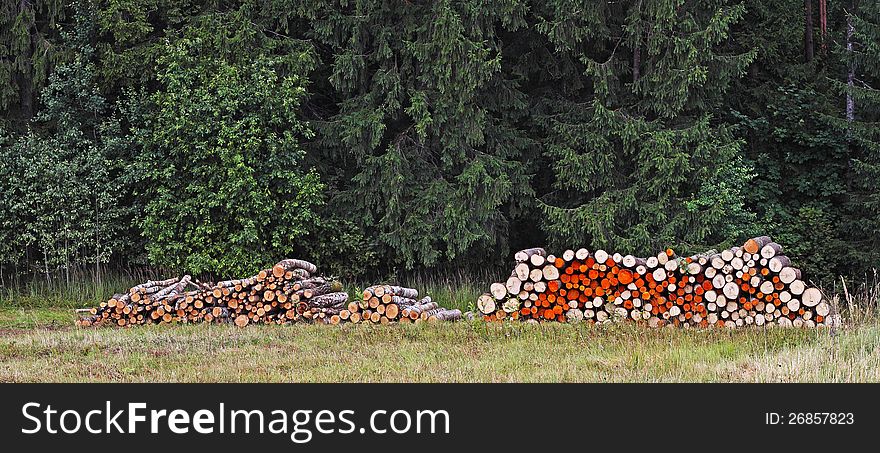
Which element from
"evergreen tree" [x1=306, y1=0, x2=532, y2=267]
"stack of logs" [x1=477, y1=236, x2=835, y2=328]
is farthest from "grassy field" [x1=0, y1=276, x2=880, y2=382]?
"evergreen tree" [x1=306, y1=0, x2=532, y2=267]

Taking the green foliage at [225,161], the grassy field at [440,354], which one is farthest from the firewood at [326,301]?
the green foliage at [225,161]

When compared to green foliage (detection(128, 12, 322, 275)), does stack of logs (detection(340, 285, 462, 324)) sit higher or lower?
lower

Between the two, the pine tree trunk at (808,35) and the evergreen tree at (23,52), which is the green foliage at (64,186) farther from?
the pine tree trunk at (808,35)

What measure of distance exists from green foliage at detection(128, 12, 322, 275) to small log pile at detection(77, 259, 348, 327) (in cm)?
293

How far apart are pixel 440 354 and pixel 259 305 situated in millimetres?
3667

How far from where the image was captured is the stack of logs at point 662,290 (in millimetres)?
11719

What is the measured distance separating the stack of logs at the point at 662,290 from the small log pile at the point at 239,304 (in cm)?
214

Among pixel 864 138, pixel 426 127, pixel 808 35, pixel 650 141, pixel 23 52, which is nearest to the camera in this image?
pixel 650 141

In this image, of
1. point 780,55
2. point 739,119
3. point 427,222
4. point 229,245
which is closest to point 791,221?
point 739,119

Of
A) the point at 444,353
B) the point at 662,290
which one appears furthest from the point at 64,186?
the point at 662,290

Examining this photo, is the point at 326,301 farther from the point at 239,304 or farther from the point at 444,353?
the point at 444,353

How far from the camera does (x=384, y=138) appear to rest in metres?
17.4

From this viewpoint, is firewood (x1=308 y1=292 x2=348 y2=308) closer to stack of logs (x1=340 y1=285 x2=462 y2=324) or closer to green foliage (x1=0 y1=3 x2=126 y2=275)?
stack of logs (x1=340 y1=285 x2=462 y2=324)

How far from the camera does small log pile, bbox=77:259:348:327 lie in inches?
488
